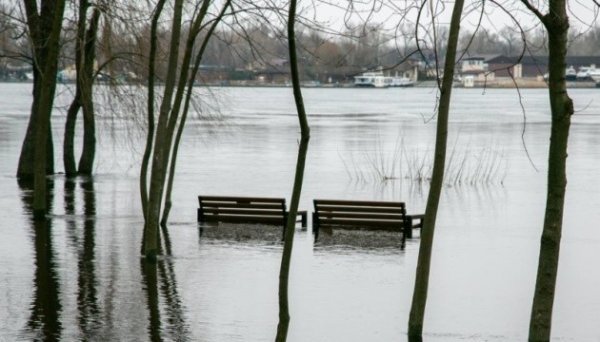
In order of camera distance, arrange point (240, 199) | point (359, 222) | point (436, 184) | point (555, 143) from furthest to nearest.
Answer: point (240, 199)
point (359, 222)
point (436, 184)
point (555, 143)

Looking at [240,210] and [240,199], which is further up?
[240,199]

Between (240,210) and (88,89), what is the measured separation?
874 cm

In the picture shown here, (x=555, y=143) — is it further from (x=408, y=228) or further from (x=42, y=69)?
(x=42, y=69)

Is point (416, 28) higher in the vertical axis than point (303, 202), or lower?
higher

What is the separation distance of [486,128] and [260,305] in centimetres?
6650

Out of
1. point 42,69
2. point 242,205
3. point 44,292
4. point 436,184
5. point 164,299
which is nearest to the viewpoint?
point 436,184

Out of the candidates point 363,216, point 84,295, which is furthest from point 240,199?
point 84,295

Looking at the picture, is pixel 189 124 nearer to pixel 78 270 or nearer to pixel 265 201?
pixel 265 201

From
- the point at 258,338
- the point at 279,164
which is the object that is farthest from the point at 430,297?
the point at 279,164

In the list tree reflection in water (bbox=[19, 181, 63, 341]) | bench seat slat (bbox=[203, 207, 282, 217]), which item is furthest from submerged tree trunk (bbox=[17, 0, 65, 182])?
bench seat slat (bbox=[203, 207, 282, 217])

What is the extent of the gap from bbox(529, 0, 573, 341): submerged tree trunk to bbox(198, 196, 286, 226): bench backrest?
1394cm

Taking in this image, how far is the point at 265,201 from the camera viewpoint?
82.4 ft

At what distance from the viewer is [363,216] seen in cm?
2461

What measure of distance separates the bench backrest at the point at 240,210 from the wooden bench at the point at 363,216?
847 mm
